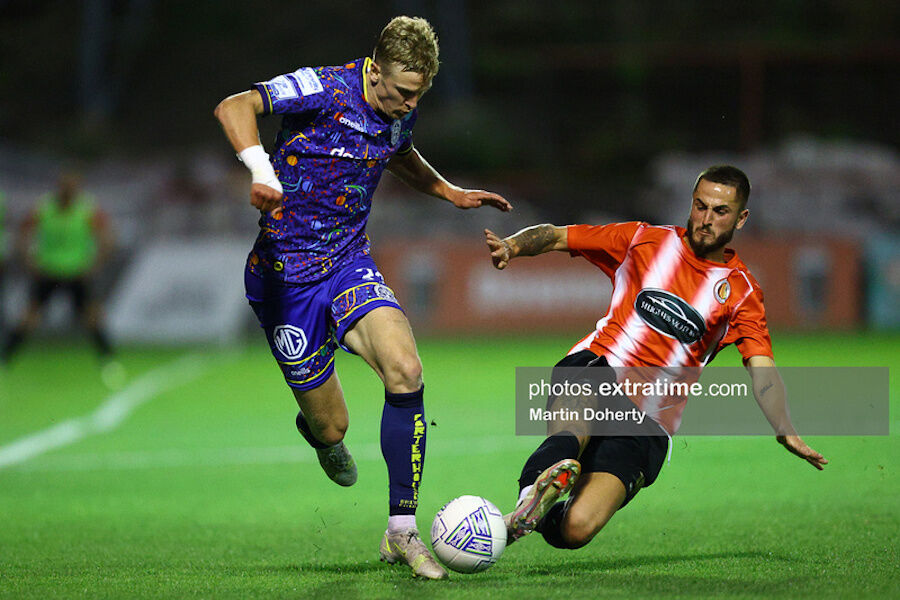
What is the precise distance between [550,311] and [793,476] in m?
10.6

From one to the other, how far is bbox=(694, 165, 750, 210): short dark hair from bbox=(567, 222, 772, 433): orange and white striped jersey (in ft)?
0.93

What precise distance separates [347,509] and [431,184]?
1890 mm

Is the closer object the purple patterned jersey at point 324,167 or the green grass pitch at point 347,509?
the green grass pitch at point 347,509

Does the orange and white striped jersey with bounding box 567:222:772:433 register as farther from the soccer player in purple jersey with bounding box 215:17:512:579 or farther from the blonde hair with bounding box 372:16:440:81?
the blonde hair with bounding box 372:16:440:81

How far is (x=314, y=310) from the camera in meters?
5.43

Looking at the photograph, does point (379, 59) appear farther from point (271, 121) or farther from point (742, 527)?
point (271, 121)

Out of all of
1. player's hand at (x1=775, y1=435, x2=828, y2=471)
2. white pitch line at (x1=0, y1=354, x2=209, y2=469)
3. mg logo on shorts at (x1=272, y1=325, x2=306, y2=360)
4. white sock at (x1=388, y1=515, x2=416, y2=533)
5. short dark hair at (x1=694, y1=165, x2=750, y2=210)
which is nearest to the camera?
player's hand at (x1=775, y1=435, x2=828, y2=471)

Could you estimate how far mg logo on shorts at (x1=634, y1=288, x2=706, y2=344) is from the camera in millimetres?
5145

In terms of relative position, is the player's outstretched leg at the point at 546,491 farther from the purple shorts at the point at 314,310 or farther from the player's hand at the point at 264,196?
the player's hand at the point at 264,196

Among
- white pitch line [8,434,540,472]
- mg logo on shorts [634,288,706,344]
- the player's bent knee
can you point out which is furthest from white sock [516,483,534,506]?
white pitch line [8,434,540,472]

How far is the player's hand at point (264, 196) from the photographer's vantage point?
4.59 metres

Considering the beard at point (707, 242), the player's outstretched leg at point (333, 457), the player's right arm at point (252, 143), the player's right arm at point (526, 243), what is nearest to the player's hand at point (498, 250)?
the player's right arm at point (526, 243)

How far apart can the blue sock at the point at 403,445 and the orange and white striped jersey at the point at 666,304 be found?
86 centimetres

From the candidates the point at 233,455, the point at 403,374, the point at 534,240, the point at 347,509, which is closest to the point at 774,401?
the point at 534,240
